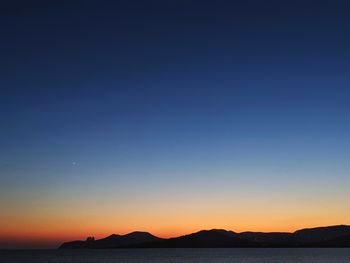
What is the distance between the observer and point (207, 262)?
173 meters

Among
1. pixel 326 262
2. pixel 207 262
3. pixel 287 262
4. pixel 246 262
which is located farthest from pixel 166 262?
pixel 326 262

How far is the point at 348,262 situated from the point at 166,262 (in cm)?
6445

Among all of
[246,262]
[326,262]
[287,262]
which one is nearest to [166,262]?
[246,262]

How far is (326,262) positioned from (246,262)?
28.0 meters

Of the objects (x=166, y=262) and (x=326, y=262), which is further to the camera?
(x=166, y=262)

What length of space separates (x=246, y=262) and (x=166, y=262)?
2980cm

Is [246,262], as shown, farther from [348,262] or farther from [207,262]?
[348,262]

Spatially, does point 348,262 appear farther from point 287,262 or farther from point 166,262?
point 166,262

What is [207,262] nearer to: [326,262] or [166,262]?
[166,262]

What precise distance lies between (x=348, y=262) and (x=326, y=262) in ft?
26.1

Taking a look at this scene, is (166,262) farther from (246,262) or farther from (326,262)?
(326,262)

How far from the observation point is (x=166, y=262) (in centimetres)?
17338

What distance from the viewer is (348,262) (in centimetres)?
15362

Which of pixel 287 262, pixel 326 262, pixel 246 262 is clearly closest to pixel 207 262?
pixel 246 262
